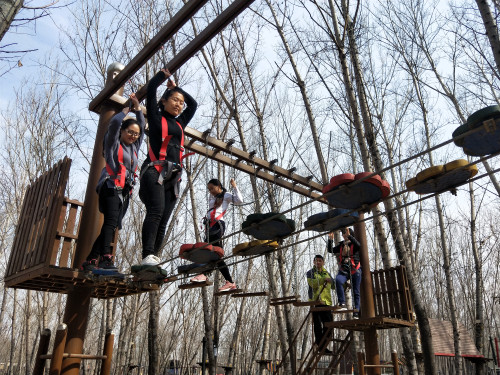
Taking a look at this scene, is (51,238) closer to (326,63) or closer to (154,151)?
(154,151)

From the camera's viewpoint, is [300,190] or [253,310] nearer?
[300,190]

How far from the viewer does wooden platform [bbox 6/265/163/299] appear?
143 inches

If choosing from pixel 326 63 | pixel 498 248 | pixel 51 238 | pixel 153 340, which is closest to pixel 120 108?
pixel 51 238

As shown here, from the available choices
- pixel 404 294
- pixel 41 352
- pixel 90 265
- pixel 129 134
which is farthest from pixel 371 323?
pixel 41 352

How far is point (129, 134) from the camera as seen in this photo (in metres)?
3.90

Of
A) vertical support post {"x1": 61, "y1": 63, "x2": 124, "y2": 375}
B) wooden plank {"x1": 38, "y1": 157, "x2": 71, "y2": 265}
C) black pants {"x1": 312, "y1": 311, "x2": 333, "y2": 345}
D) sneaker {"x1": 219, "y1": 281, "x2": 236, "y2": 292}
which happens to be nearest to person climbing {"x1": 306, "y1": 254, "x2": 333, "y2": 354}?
black pants {"x1": 312, "y1": 311, "x2": 333, "y2": 345}

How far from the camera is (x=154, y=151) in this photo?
144 inches

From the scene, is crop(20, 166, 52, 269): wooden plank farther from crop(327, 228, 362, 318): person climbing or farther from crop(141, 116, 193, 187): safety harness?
crop(327, 228, 362, 318): person climbing

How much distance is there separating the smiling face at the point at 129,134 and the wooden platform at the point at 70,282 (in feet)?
4.08

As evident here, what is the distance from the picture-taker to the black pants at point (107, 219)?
3.66 meters

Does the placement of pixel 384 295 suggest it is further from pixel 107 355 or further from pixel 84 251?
pixel 84 251

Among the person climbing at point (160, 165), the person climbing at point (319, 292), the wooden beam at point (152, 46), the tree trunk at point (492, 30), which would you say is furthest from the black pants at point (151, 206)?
the person climbing at point (319, 292)

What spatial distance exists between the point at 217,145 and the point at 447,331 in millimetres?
15568

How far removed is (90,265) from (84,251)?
419 mm
